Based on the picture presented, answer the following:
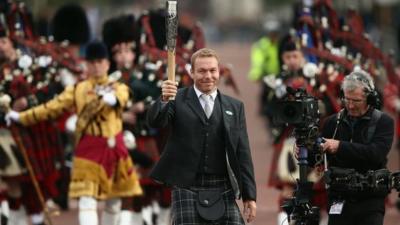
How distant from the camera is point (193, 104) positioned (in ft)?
38.6

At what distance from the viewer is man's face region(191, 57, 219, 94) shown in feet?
38.2

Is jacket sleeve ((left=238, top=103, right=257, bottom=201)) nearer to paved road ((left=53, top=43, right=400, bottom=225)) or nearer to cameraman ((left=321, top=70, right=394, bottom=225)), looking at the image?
cameraman ((left=321, top=70, right=394, bottom=225))

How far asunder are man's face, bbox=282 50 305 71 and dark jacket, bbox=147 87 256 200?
485 centimetres

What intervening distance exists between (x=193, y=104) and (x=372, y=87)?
1.47 m

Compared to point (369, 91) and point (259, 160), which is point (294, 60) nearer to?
point (369, 91)

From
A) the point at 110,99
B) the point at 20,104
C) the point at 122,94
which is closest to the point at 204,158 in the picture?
the point at 110,99

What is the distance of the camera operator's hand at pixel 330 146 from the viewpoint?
463 inches

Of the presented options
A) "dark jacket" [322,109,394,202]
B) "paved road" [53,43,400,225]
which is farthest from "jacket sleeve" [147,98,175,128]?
"paved road" [53,43,400,225]

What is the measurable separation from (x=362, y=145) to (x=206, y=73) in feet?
4.47

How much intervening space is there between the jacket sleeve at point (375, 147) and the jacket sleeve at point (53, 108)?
3.88m

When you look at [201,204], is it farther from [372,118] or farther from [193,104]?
[372,118]

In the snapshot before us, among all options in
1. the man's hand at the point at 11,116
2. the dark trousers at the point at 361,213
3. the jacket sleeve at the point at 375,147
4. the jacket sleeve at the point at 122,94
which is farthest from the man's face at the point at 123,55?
the dark trousers at the point at 361,213

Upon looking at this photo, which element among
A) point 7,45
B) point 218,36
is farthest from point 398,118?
point 218,36

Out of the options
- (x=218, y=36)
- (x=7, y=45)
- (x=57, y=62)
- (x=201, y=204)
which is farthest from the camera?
(x=218, y=36)
